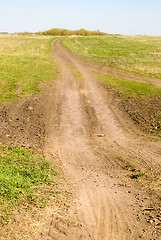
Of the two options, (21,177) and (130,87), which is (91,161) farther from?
(130,87)

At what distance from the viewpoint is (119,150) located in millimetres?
10258

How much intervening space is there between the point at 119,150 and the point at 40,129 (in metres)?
4.15

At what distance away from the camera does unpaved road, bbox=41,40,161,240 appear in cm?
583

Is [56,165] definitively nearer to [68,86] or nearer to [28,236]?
[28,236]

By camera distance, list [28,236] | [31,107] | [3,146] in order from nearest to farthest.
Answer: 1. [28,236]
2. [3,146]
3. [31,107]

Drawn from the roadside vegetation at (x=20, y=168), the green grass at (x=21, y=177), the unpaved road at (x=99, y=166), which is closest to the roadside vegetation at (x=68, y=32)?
the roadside vegetation at (x=20, y=168)

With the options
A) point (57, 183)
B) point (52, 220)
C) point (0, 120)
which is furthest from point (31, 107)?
point (52, 220)

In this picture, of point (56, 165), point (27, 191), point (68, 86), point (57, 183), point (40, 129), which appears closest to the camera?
point (27, 191)

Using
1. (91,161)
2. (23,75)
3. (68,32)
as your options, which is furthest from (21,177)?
(68,32)

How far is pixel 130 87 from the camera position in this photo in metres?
19.6

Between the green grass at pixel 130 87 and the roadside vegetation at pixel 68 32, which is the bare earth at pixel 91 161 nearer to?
the green grass at pixel 130 87

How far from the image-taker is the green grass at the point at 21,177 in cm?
635

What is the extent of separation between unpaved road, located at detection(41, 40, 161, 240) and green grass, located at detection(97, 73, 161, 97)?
2.17 metres

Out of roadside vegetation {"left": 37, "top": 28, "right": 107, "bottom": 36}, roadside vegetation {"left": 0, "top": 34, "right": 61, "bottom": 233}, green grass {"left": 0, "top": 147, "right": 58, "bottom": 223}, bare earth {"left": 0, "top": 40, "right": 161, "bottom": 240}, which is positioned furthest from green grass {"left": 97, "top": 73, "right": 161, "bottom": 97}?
roadside vegetation {"left": 37, "top": 28, "right": 107, "bottom": 36}
